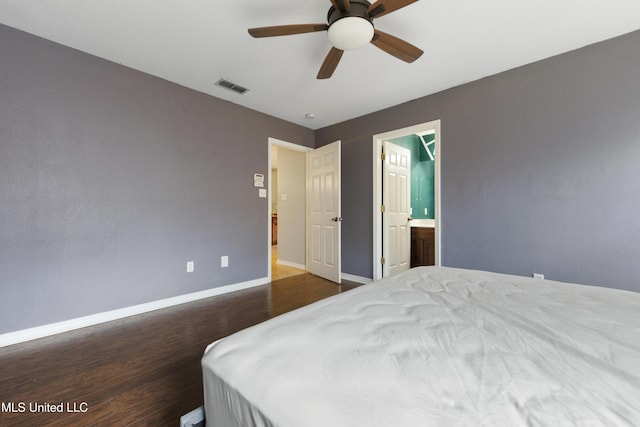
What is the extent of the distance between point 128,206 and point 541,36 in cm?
400

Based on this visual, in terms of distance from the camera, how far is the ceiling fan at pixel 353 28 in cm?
155

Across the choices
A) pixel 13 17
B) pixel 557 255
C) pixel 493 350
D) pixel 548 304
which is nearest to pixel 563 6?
pixel 557 255

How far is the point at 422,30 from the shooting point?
203 centimetres

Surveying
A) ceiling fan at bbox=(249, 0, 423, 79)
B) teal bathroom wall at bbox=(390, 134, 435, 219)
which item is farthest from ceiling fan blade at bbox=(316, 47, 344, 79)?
teal bathroom wall at bbox=(390, 134, 435, 219)

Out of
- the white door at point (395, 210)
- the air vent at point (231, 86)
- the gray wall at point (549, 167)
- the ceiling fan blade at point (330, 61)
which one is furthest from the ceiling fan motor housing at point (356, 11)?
the white door at point (395, 210)

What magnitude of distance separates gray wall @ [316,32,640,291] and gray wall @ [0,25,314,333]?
2.71 metres

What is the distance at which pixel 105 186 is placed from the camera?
2.44 m

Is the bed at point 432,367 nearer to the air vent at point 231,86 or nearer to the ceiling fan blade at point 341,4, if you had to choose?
the ceiling fan blade at point 341,4

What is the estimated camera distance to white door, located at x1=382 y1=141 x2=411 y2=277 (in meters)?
3.64

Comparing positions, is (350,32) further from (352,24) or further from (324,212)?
(324,212)

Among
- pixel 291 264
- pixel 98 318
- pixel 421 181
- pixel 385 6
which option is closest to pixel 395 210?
pixel 421 181

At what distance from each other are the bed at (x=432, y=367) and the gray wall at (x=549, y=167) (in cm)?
148

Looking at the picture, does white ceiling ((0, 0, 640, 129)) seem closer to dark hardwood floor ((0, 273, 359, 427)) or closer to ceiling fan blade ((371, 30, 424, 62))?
ceiling fan blade ((371, 30, 424, 62))

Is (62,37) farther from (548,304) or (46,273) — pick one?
(548,304)
